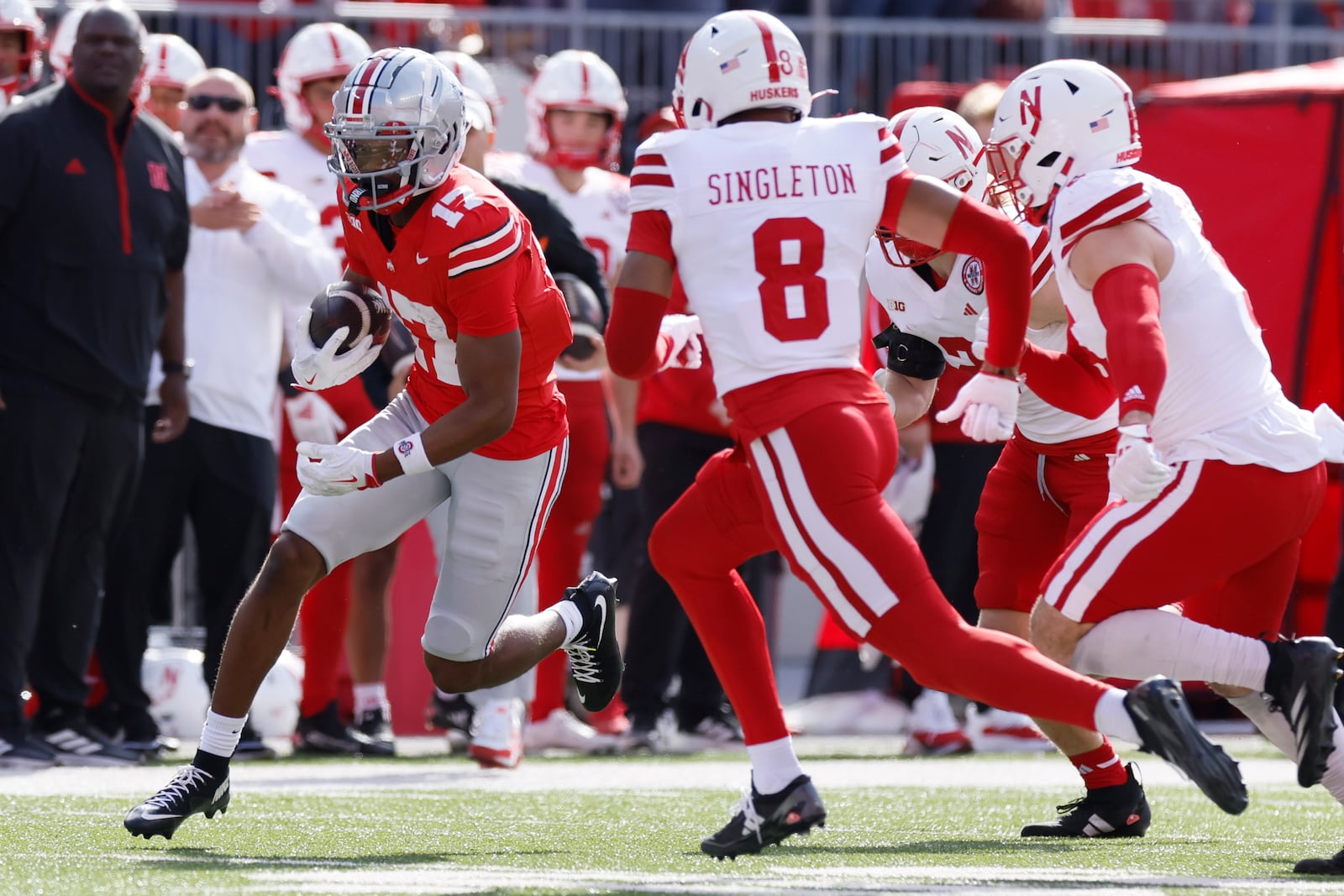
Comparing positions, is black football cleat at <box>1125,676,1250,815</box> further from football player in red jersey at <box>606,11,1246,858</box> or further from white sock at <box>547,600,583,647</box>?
white sock at <box>547,600,583,647</box>

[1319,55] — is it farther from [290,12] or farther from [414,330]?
[414,330]

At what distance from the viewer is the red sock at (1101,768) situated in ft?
15.6

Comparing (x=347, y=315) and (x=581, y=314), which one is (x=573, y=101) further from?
(x=347, y=315)

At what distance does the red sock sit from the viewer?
15.6 ft

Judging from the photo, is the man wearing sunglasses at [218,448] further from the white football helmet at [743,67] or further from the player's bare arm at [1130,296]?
the player's bare arm at [1130,296]

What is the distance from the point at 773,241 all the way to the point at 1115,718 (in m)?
1.10

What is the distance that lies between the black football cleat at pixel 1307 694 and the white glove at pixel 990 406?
2.66 feet

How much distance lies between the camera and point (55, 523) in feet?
20.9

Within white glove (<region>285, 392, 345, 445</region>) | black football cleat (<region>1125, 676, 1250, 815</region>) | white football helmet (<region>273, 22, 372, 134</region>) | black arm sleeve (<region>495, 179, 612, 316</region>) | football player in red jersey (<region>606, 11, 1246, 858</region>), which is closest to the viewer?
black football cleat (<region>1125, 676, 1250, 815</region>)

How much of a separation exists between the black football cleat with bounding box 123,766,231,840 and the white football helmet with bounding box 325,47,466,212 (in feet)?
4.12

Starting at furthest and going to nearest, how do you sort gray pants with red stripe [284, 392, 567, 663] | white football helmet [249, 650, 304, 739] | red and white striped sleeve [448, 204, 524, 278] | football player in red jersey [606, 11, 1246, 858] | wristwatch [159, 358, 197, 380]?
1. white football helmet [249, 650, 304, 739]
2. wristwatch [159, 358, 197, 380]
3. gray pants with red stripe [284, 392, 567, 663]
4. red and white striped sleeve [448, 204, 524, 278]
5. football player in red jersey [606, 11, 1246, 858]

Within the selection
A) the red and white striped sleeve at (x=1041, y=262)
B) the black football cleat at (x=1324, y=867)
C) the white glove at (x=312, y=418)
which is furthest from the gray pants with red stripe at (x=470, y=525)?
the white glove at (x=312, y=418)

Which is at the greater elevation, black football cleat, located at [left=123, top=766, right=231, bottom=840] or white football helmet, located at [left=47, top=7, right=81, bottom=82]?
white football helmet, located at [left=47, top=7, right=81, bottom=82]

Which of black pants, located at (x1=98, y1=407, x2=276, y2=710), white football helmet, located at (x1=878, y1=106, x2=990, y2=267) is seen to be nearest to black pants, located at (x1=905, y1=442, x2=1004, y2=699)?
black pants, located at (x1=98, y1=407, x2=276, y2=710)
